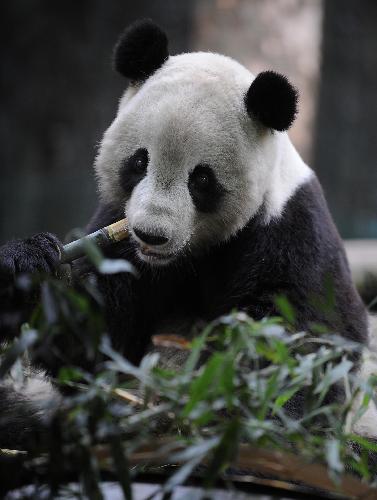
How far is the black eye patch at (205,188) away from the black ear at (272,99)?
0.27 metres

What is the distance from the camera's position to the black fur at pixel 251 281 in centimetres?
283

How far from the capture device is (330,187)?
→ 9.15 meters

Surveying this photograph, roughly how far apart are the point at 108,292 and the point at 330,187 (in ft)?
21.2

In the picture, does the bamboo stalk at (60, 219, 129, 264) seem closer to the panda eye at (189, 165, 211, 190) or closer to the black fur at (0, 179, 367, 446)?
the black fur at (0, 179, 367, 446)

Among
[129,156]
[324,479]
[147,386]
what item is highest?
[129,156]

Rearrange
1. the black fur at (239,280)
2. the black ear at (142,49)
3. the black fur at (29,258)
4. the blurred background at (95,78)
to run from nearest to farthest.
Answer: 1. the black fur at (29,258)
2. the black fur at (239,280)
3. the black ear at (142,49)
4. the blurred background at (95,78)

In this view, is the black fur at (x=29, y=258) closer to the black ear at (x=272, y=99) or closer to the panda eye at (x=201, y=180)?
the panda eye at (x=201, y=180)

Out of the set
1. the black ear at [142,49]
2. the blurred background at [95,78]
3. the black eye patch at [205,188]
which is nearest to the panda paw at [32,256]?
the black eye patch at [205,188]

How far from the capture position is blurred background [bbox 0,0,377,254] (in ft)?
28.7

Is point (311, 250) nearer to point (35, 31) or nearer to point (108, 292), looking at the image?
point (108, 292)

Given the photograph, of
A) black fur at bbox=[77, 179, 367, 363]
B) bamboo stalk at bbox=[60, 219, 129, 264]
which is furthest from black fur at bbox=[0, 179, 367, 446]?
bamboo stalk at bbox=[60, 219, 129, 264]

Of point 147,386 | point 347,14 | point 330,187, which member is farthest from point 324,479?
point 347,14

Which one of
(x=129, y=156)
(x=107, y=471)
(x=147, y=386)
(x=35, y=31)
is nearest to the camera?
(x=147, y=386)

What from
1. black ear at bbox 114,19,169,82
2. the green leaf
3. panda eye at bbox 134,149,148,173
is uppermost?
black ear at bbox 114,19,169,82
